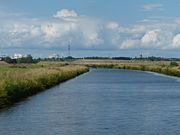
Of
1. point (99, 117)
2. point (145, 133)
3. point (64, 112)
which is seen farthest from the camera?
point (64, 112)

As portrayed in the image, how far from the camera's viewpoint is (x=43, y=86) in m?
49.7

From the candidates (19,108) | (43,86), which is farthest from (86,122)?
(43,86)

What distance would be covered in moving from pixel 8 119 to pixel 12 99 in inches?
335

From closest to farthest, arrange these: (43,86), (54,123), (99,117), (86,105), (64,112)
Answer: (54,123)
(99,117)
(64,112)
(86,105)
(43,86)

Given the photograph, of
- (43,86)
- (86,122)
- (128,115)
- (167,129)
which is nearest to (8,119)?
(86,122)

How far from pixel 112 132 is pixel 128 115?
6.07 m

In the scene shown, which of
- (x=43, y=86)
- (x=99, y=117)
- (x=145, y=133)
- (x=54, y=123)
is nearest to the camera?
(x=145, y=133)

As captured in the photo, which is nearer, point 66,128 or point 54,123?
point 66,128

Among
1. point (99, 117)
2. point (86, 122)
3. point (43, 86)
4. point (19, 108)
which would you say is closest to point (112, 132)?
point (86, 122)

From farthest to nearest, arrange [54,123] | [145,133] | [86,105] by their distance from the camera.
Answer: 1. [86,105]
2. [54,123]
3. [145,133]

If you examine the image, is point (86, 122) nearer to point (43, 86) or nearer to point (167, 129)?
point (167, 129)

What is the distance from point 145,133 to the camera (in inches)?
863

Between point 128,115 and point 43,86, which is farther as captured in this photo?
point 43,86

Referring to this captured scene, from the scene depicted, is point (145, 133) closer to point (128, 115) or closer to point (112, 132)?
point (112, 132)
